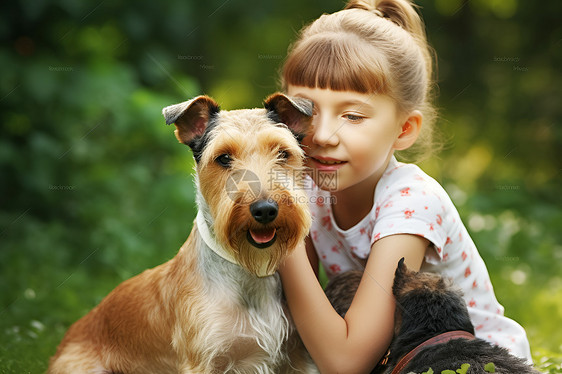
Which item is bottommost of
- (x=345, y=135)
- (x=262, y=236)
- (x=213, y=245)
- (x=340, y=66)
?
(x=213, y=245)

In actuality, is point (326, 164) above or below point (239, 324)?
above

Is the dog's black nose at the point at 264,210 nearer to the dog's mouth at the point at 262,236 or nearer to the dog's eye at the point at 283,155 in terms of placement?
the dog's mouth at the point at 262,236

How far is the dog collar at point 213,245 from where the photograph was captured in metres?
3.33

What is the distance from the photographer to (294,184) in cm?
337

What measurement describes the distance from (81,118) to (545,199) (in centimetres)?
662

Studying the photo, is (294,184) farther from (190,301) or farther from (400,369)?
(400,369)

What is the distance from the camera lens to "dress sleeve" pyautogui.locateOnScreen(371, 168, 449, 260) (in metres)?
3.73

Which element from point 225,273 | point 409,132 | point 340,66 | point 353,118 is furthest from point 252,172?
point 409,132

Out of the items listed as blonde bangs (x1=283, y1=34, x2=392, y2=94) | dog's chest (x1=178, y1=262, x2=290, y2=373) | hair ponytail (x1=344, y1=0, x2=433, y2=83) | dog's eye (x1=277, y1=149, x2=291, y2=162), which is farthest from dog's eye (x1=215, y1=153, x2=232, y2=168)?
hair ponytail (x1=344, y1=0, x2=433, y2=83)

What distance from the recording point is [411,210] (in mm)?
3791

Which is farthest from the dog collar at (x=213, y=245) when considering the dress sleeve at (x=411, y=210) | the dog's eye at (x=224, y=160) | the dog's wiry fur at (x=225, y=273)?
the dress sleeve at (x=411, y=210)

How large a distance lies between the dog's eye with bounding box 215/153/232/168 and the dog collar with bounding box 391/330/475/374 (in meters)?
1.33

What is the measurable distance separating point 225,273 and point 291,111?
98 centimetres
